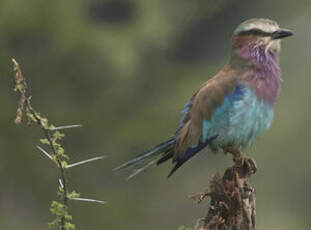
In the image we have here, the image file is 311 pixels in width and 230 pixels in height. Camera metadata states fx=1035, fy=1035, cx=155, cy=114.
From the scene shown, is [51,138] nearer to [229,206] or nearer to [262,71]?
[229,206]

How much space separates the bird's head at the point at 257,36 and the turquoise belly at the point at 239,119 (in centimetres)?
29

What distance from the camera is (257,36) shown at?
629 cm

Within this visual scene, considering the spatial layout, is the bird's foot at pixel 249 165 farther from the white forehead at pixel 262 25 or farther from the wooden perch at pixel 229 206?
the white forehead at pixel 262 25

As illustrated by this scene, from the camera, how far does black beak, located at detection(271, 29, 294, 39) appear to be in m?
6.14

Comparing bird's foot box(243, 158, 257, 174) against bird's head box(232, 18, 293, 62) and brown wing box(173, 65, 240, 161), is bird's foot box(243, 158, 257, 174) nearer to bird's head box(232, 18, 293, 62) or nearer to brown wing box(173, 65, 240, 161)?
brown wing box(173, 65, 240, 161)

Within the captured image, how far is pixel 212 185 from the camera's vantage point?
4.86m

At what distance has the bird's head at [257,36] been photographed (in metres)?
6.23

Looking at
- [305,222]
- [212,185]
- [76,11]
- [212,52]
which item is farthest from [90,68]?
[212,185]

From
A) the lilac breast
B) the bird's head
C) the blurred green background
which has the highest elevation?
the bird's head

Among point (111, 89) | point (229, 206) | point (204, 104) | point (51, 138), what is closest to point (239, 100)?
point (204, 104)

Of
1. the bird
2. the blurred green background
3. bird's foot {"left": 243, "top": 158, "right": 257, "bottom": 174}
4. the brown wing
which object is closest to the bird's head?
the bird

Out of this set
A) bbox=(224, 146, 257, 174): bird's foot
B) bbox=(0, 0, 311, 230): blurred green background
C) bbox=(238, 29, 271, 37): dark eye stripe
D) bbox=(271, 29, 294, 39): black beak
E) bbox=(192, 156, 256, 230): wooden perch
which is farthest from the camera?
bbox=(0, 0, 311, 230): blurred green background

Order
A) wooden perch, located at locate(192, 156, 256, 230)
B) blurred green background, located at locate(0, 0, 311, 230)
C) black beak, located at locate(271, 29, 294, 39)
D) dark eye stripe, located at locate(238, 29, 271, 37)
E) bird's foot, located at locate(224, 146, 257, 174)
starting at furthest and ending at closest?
blurred green background, located at locate(0, 0, 311, 230) → dark eye stripe, located at locate(238, 29, 271, 37) → black beak, located at locate(271, 29, 294, 39) → bird's foot, located at locate(224, 146, 257, 174) → wooden perch, located at locate(192, 156, 256, 230)

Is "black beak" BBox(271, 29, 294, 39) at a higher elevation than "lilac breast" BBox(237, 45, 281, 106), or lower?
higher
